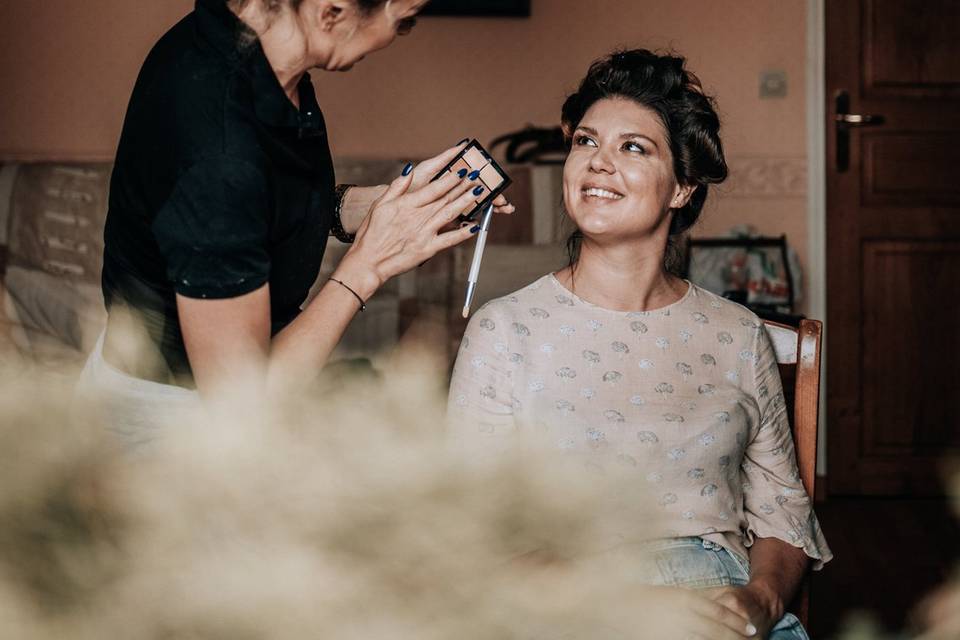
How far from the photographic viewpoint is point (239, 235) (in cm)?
78

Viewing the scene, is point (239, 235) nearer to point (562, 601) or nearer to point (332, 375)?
point (332, 375)

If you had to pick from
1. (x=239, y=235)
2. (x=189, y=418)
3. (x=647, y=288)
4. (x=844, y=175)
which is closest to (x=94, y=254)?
(x=647, y=288)

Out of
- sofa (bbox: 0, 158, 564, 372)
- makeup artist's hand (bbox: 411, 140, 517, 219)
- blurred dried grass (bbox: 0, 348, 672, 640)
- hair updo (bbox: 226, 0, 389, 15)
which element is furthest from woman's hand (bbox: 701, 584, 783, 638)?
sofa (bbox: 0, 158, 564, 372)

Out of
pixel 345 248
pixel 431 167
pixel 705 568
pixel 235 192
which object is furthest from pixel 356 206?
pixel 345 248

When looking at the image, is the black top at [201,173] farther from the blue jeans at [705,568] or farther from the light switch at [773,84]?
the light switch at [773,84]

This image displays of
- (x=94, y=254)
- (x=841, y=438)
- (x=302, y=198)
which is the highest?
(x=302, y=198)

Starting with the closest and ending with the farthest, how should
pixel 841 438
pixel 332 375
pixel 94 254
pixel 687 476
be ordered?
pixel 332 375, pixel 687 476, pixel 94 254, pixel 841 438

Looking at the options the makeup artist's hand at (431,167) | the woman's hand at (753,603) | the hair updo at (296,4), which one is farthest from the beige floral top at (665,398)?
the hair updo at (296,4)

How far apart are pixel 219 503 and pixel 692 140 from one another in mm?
1406

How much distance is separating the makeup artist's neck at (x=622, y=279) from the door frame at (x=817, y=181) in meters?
2.17

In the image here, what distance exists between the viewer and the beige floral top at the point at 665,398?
135cm

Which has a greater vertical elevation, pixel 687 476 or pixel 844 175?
pixel 844 175

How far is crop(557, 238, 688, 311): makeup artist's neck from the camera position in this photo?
1524mm

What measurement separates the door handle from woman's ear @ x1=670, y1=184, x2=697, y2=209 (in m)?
2.10
